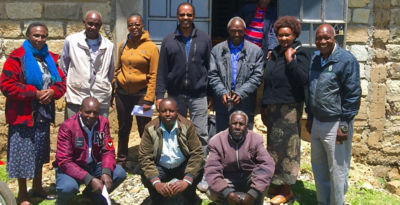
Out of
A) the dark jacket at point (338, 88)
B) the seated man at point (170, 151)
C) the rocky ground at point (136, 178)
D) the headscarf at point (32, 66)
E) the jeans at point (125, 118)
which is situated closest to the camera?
the dark jacket at point (338, 88)

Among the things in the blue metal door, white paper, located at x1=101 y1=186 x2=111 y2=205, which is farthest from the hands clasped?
the blue metal door

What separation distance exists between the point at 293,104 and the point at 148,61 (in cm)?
159

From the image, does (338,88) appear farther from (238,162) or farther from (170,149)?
(170,149)

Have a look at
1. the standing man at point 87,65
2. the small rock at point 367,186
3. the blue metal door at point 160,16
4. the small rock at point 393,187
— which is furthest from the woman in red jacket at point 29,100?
the small rock at point 393,187

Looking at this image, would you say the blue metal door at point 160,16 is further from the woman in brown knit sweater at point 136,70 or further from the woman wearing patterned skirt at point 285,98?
the woman wearing patterned skirt at point 285,98

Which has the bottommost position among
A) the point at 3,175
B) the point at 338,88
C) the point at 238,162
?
the point at 3,175

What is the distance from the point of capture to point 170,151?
4.51 metres

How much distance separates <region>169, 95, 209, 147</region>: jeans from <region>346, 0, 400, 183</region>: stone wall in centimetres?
232

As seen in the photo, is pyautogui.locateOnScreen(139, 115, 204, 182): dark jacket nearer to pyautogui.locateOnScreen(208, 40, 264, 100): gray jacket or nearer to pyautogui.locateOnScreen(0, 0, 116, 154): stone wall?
pyautogui.locateOnScreen(208, 40, 264, 100): gray jacket

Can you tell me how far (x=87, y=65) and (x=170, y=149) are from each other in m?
1.26

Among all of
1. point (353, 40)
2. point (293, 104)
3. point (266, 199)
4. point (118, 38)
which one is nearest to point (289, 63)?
point (293, 104)

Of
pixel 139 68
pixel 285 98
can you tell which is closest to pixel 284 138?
pixel 285 98

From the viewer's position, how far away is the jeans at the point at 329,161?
14.1ft

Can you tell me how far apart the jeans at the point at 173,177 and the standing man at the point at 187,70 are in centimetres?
51
